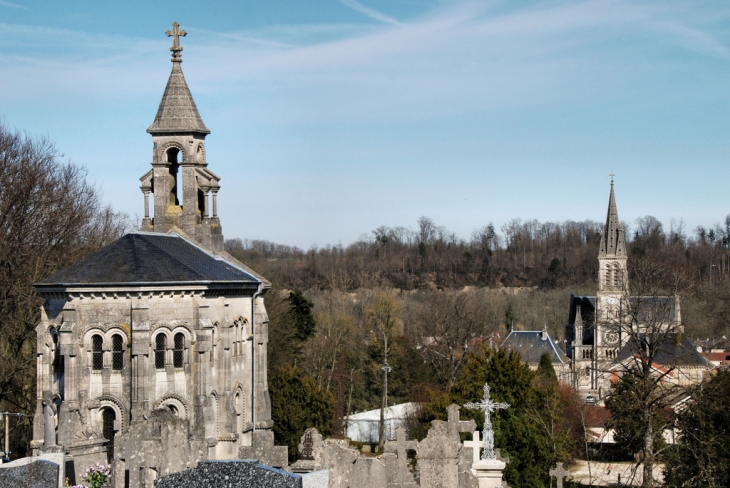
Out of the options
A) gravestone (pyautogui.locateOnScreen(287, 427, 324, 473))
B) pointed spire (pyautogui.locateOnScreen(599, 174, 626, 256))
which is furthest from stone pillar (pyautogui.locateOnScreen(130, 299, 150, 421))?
pointed spire (pyautogui.locateOnScreen(599, 174, 626, 256))

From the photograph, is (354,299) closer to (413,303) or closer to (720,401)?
(413,303)

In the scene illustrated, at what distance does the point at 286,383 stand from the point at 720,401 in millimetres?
19311

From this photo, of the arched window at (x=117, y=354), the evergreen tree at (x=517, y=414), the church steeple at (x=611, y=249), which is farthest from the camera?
the church steeple at (x=611, y=249)

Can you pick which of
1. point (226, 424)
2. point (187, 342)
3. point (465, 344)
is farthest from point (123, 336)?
point (465, 344)

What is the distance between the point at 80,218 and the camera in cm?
4800

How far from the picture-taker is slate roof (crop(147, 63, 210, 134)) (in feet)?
122

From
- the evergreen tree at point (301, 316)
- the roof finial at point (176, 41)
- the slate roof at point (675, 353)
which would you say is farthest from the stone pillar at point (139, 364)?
the evergreen tree at point (301, 316)

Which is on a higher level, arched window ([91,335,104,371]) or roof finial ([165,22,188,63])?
roof finial ([165,22,188,63])

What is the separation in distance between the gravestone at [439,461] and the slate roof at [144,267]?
15.9m

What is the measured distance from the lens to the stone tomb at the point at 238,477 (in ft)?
34.2

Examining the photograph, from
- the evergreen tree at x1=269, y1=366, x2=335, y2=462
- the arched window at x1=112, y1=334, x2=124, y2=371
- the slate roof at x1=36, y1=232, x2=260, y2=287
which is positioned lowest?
the evergreen tree at x1=269, y1=366, x2=335, y2=462

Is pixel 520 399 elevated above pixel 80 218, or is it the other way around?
pixel 80 218

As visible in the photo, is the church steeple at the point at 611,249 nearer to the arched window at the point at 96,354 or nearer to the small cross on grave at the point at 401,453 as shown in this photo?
the arched window at the point at 96,354

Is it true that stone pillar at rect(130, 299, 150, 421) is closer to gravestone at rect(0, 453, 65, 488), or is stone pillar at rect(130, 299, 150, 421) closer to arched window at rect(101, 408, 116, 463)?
arched window at rect(101, 408, 116, 463)
